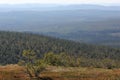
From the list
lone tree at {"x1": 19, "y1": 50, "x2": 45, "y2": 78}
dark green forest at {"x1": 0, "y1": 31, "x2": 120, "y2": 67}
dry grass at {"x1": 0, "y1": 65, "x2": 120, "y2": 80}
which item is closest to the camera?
lone tree at {"x1": 19, "y1": 50, "x2": 45, "y2": 78}

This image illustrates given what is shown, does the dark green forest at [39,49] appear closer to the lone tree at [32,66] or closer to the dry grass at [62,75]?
the dry grass at [62,75]

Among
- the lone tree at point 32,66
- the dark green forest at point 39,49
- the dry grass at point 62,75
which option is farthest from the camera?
the dark green forest at point 39,49

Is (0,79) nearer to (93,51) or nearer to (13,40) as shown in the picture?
(13,40)

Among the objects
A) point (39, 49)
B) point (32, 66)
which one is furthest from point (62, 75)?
point (39, 49)

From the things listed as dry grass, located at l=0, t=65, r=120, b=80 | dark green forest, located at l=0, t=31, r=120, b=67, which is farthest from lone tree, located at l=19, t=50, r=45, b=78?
dark green forest, located at l=0, t=31, r=120, b=67

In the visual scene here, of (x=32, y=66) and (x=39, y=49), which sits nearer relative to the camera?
(x=32, y=66)

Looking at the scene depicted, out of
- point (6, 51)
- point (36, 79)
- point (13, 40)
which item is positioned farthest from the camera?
point (13, 40)

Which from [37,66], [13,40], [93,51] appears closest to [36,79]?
[37,66]

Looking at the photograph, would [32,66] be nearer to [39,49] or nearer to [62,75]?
[62,75]

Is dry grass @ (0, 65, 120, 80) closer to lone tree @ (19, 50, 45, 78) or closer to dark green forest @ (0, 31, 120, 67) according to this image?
lone tree @ (19, 50, 45, 78)

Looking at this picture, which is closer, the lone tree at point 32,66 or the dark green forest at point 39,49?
the lone tree at point 32,66

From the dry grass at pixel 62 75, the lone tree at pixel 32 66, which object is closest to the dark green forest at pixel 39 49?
the dry grass at pixel 62 75
